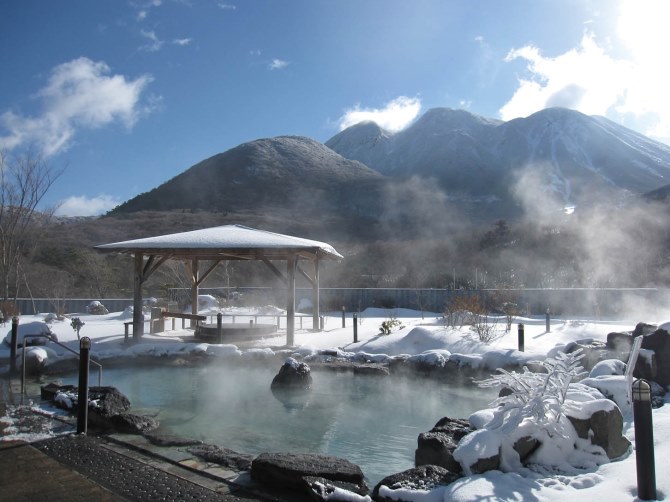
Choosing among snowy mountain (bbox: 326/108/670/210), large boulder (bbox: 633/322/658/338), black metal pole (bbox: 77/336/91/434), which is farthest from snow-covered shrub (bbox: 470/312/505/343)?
snowy mountain (bbox: 326/108/670/210)

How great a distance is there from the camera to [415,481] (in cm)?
365

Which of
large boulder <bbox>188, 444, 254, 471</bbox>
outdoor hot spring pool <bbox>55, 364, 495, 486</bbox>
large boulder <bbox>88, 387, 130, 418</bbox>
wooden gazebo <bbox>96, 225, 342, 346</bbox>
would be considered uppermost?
wooden gazebo <bbox>96, 225, 342, 346</bbox>

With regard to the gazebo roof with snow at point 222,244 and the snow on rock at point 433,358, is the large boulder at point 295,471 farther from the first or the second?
the gazebo roof with snow at point 222,244

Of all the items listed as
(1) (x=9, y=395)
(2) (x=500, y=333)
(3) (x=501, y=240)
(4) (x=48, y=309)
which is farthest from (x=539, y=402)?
(3) (x=501, y=240)

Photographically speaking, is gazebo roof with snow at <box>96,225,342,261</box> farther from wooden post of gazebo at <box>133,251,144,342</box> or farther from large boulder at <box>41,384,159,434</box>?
large boulder at <box>41,384,159,434</box>

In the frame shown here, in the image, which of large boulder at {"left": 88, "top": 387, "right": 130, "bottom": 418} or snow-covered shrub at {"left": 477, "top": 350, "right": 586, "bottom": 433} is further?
large boulder at {"left": 88, "top": 387, "right": 130, "bottom": 418}

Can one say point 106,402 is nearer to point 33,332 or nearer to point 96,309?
point 33,332

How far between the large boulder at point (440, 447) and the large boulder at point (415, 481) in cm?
18

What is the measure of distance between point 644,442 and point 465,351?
262 inches

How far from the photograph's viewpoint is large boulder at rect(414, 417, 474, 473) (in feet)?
13.5

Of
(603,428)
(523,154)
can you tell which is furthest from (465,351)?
(523,154)

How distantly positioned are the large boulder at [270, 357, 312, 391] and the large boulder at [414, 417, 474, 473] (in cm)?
359

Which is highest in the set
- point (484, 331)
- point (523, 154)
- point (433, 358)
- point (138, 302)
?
point (523, 154)

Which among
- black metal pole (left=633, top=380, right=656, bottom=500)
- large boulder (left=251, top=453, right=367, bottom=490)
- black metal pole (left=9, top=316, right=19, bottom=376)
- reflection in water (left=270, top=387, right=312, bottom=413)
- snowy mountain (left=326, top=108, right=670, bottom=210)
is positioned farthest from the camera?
snowy mountain (left=326, top=108, right=670, bottom=210)
